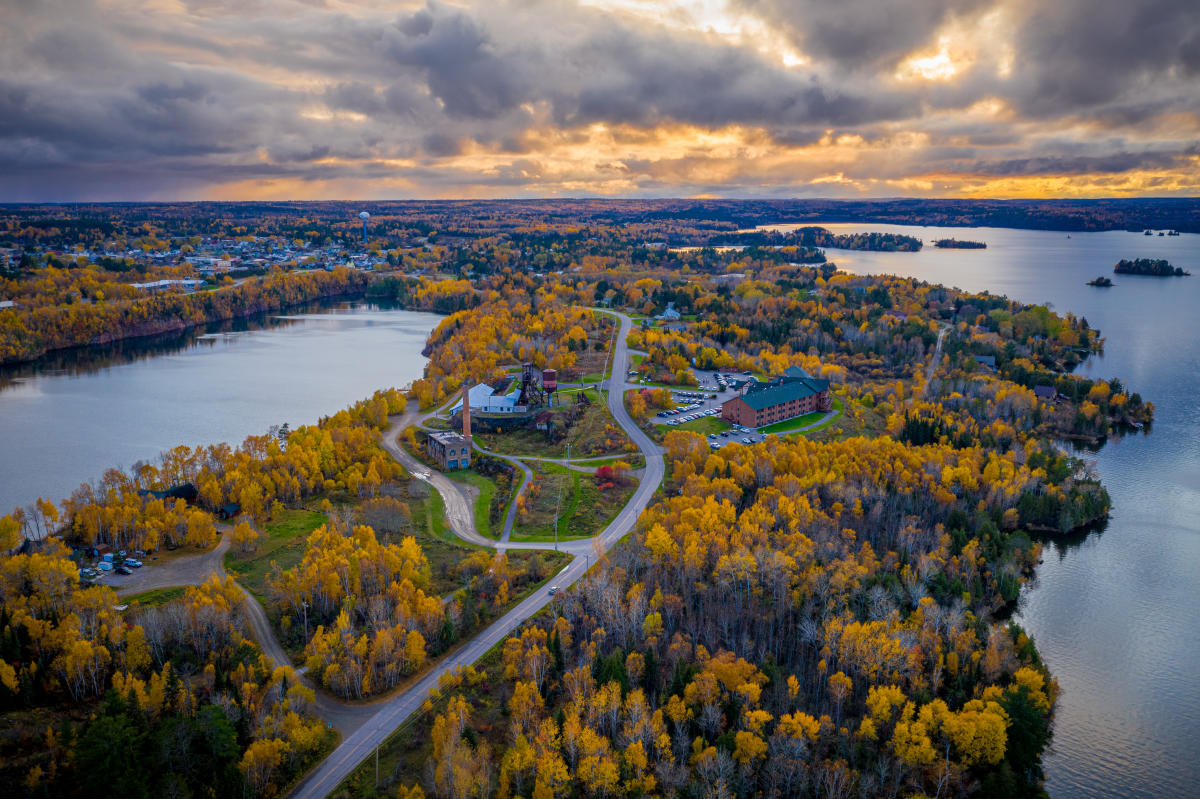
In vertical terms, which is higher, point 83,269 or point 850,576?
point 83,269

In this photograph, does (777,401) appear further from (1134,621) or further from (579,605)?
(579,605)

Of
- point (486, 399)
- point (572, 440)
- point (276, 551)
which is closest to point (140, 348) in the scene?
point (486, 399)

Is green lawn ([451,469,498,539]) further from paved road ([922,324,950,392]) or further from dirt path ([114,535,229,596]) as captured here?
paved road ([922,324,950,392])

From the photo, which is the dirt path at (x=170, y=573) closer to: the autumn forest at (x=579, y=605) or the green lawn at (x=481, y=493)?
the autumn forest at (x=579, y=605)

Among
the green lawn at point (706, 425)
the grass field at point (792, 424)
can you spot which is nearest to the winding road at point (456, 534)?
the green lawn at point (706, 425)

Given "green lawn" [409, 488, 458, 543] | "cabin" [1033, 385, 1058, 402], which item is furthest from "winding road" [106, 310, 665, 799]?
"cabin" [1033, 385, 1058, 402]

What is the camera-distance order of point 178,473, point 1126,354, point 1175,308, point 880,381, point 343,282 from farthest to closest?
point 343,282 < point 1175,308 < point 1126,354 < point 880,381 < point 178,473

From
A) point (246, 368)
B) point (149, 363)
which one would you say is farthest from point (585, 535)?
point (149, 363)

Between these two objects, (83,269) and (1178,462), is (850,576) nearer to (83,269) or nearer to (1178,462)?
(1178,462)
